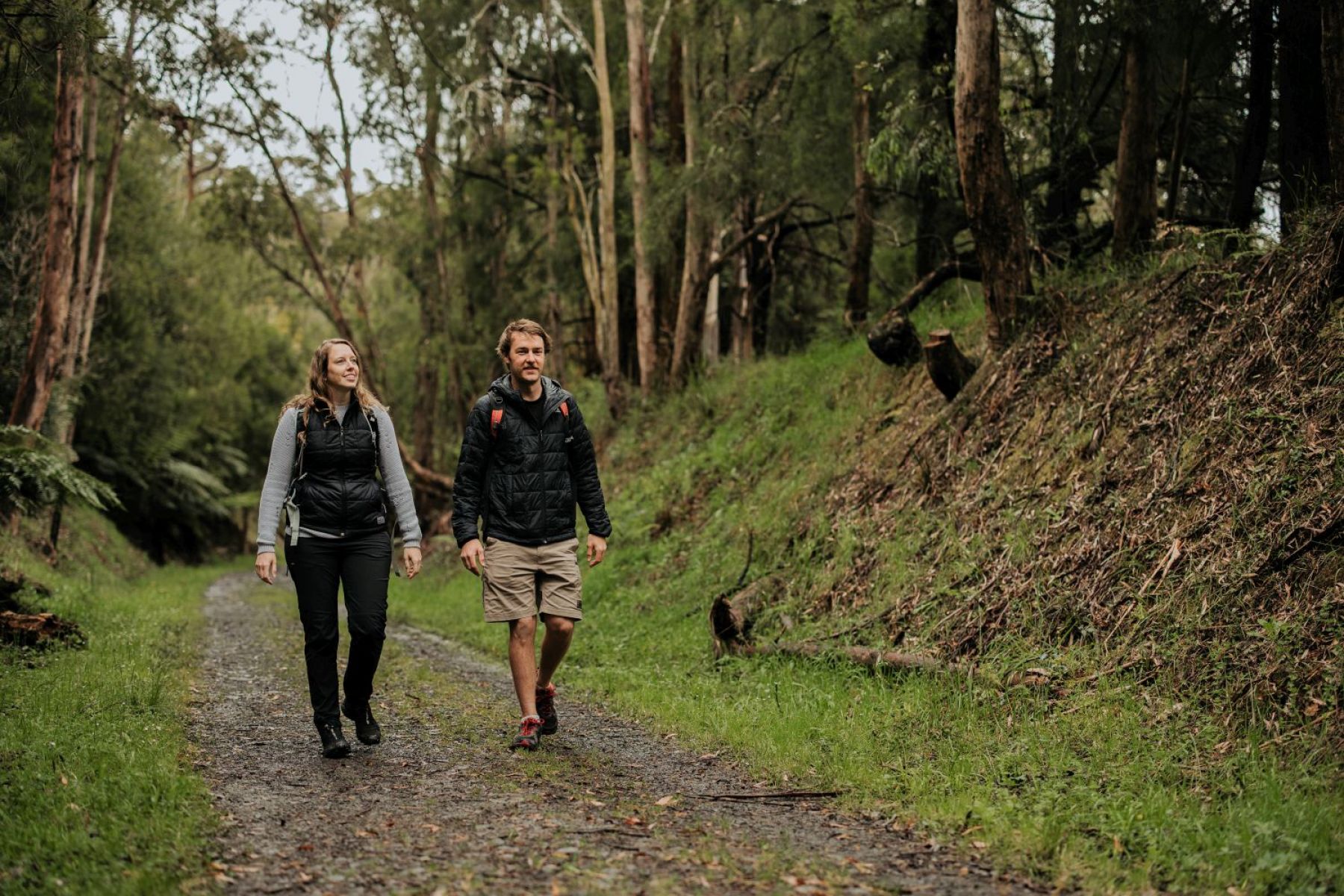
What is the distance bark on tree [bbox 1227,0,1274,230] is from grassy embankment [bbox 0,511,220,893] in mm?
8867

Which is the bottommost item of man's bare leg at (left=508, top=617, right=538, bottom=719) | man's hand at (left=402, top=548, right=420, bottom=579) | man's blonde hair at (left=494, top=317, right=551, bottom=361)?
man's bare leg at (left=508, top=617, right=538, bottom=719)

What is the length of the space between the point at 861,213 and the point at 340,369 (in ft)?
33.6

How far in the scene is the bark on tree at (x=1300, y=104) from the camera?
29.5 feet

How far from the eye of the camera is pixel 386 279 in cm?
4566

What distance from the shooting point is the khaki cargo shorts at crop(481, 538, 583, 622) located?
636 cm

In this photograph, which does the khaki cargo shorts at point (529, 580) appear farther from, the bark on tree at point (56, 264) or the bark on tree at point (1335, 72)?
the bark on tree at point (56, 264)

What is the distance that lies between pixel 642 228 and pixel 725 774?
14.0 metres

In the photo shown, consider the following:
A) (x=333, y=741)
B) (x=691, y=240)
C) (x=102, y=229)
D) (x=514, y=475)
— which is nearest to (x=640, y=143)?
(x=691, y=240)

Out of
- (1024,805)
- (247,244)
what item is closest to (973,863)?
(1024,805)

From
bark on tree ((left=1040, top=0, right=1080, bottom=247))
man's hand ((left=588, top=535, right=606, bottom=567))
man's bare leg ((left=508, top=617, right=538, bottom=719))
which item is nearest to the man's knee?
man's bare leg ((left=508, top=617, right=538, bottom=719))

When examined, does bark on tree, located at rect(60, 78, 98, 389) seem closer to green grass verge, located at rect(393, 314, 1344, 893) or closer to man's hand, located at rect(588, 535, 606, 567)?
green grass verge, located at rect(393, 314, 1344, 893)

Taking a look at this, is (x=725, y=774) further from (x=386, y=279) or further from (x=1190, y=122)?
(x=386, y=279)

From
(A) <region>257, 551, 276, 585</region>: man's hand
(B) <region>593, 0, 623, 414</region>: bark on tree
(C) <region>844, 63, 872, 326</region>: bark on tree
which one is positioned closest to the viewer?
(A) <region>257, 551, 276, 585</region>: man's hand

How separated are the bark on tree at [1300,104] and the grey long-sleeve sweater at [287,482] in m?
7.03
